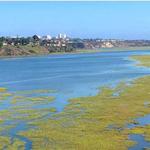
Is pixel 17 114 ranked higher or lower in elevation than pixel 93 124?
lower

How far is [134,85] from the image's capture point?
4816 centimetres

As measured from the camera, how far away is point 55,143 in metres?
22.5

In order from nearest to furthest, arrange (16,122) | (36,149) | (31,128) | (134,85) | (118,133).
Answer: (36,149) < (118,133) < (31,128) < (16,122) < (134,85)

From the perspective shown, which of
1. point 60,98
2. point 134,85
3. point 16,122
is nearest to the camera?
point 16,122

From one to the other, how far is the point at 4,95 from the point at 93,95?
8843 millimetres

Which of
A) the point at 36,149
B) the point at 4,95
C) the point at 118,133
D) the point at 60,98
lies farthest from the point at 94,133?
the point at 4,95

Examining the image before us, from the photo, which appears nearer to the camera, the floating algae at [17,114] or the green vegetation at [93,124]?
the green vegetation at [93,124]

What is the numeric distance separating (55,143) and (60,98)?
17.1 metres

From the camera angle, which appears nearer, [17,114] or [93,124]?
[93,124]

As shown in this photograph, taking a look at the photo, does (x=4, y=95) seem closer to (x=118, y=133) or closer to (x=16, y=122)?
(x=16, y=122)

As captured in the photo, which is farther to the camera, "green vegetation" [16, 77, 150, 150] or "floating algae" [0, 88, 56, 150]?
"floating algae" [0, 88, 56, 150]

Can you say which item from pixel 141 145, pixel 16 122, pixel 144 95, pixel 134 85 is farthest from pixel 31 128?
pixel 134 85

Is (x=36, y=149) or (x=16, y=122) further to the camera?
(x=16, y=122)

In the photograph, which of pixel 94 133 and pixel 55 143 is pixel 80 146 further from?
pixel 94 133
